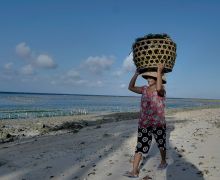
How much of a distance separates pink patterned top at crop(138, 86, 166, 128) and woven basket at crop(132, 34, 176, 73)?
65cm

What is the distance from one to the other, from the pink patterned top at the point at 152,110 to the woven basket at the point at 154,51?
651mm

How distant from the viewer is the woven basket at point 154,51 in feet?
22.8

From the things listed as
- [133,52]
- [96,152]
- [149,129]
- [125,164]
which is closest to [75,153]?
[96,152]

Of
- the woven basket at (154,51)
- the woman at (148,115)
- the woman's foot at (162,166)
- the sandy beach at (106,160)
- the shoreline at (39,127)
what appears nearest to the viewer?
the woven basket at (154,51)

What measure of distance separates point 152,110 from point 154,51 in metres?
1.24

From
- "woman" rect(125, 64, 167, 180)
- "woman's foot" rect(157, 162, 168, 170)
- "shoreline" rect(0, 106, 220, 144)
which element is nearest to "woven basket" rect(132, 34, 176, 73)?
"woman" rect(125, 64, 167, 180)

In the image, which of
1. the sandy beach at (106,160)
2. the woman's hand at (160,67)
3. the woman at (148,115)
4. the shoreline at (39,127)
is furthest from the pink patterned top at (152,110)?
the shoreline at (39,127)

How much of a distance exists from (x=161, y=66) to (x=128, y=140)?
597 cm

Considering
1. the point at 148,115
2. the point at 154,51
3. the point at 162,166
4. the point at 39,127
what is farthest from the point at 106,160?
the point at 39,127

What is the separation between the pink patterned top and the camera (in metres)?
7.57

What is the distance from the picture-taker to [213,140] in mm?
11875

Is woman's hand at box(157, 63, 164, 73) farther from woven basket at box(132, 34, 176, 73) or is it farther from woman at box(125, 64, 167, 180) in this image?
woman at box(125, 64, 167, 180)

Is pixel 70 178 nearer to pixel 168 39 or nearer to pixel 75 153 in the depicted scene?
pixel 75 153

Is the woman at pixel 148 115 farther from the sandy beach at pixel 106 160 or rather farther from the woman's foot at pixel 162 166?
the woman's foot at pixel 162 166
